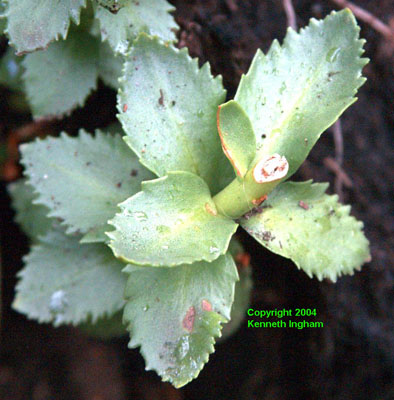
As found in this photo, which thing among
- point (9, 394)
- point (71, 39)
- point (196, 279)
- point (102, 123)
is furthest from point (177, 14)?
point (9, 394)

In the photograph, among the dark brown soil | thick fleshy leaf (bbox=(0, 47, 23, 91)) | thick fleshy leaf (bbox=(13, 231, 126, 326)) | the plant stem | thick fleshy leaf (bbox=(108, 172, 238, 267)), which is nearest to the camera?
thick fleshy leaf (bbox=(108, 172, 238, 267))

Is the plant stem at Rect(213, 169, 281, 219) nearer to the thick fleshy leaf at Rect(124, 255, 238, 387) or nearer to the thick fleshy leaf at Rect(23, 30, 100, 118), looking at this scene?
the thick fleshy leaf at Rect(124, 255, 238, 387)

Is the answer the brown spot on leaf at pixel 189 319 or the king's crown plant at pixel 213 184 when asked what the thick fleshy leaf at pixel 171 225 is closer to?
the king's crown plant at pixel 213 184

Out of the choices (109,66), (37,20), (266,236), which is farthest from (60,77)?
(266,236)

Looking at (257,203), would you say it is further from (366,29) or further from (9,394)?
(9,394)

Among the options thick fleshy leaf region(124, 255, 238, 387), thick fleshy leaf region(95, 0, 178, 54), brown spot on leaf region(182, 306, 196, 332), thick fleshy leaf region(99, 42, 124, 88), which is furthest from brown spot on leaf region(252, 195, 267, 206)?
thick fleshy leaf region(99, 42, 124, 88)

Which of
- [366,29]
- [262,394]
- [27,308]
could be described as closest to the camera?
[27,308]

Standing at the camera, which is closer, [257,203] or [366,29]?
[257,203]

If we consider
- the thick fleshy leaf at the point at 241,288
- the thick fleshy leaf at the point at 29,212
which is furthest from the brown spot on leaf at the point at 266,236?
the thick fleshy leaf at the point at 29,212
